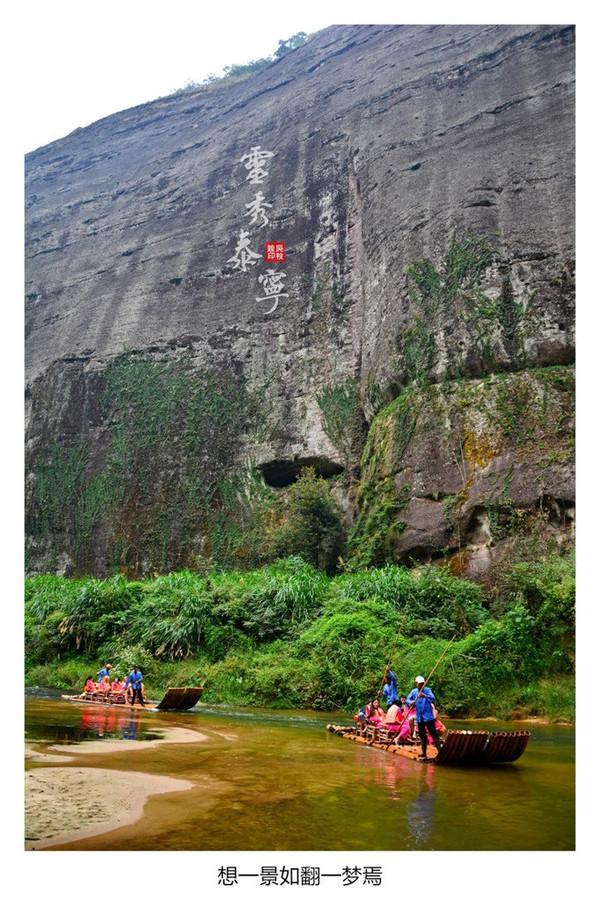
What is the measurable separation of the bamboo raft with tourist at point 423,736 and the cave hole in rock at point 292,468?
1059cm

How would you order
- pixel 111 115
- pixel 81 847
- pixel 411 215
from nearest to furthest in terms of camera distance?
pixel 81 847 < pixel 411 215 < pixel 111 115

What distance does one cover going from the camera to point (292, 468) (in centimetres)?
2016

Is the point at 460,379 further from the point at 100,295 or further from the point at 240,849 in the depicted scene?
the point at 100,295

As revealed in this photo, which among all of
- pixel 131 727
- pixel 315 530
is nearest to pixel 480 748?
pixel 131 727

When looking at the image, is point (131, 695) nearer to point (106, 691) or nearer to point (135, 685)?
point (135, 685)

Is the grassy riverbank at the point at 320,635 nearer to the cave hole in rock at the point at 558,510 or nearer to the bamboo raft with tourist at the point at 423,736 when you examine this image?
the cave hole in rock at the point at 558,510

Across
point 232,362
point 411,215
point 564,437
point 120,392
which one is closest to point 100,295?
point 120,392

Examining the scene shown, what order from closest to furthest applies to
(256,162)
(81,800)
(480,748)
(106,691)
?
(81,800) < (480,748) < (106,691) < (256,162)

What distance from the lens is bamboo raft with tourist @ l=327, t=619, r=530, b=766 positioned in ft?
22.7

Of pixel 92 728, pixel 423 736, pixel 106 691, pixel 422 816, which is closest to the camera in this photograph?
pixel 422 816

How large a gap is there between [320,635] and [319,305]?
446 inches

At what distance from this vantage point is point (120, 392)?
2303cm

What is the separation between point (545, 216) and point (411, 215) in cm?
361

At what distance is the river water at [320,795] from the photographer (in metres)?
4.44
